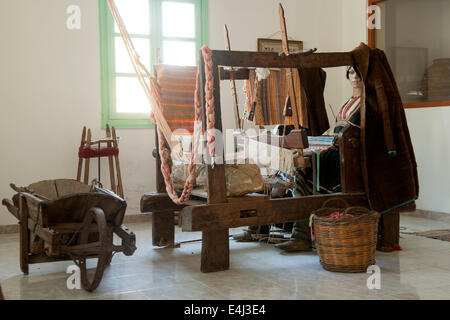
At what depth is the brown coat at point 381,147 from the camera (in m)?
3.88

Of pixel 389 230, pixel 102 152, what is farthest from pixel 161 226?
pixel 389 230

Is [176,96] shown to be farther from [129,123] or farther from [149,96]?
[129,123]

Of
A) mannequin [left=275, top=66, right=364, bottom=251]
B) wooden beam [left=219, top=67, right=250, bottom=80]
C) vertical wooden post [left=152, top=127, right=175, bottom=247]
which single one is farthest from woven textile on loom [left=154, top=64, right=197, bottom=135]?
mannequin [left=275, top=66, right=364, bottom=251]

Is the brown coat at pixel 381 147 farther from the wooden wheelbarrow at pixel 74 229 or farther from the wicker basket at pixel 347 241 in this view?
the wooden wheelbarrow at pixel 74 229

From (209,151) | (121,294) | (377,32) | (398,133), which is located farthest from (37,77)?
(377,32)

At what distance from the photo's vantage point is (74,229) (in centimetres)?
318

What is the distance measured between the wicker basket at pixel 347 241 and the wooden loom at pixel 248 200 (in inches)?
12.6

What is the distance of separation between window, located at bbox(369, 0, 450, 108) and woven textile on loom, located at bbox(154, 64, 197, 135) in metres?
3.03

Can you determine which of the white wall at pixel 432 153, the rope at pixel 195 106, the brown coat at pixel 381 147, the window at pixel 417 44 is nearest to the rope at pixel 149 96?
the rope at pixel 195 106

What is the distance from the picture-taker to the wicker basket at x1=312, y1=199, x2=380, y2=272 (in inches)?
130

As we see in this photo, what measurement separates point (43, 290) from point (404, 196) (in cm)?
271

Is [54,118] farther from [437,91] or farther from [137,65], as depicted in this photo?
[437,91]

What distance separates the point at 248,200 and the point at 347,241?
728 millimetres

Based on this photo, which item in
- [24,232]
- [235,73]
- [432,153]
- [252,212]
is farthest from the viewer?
[432,153]
